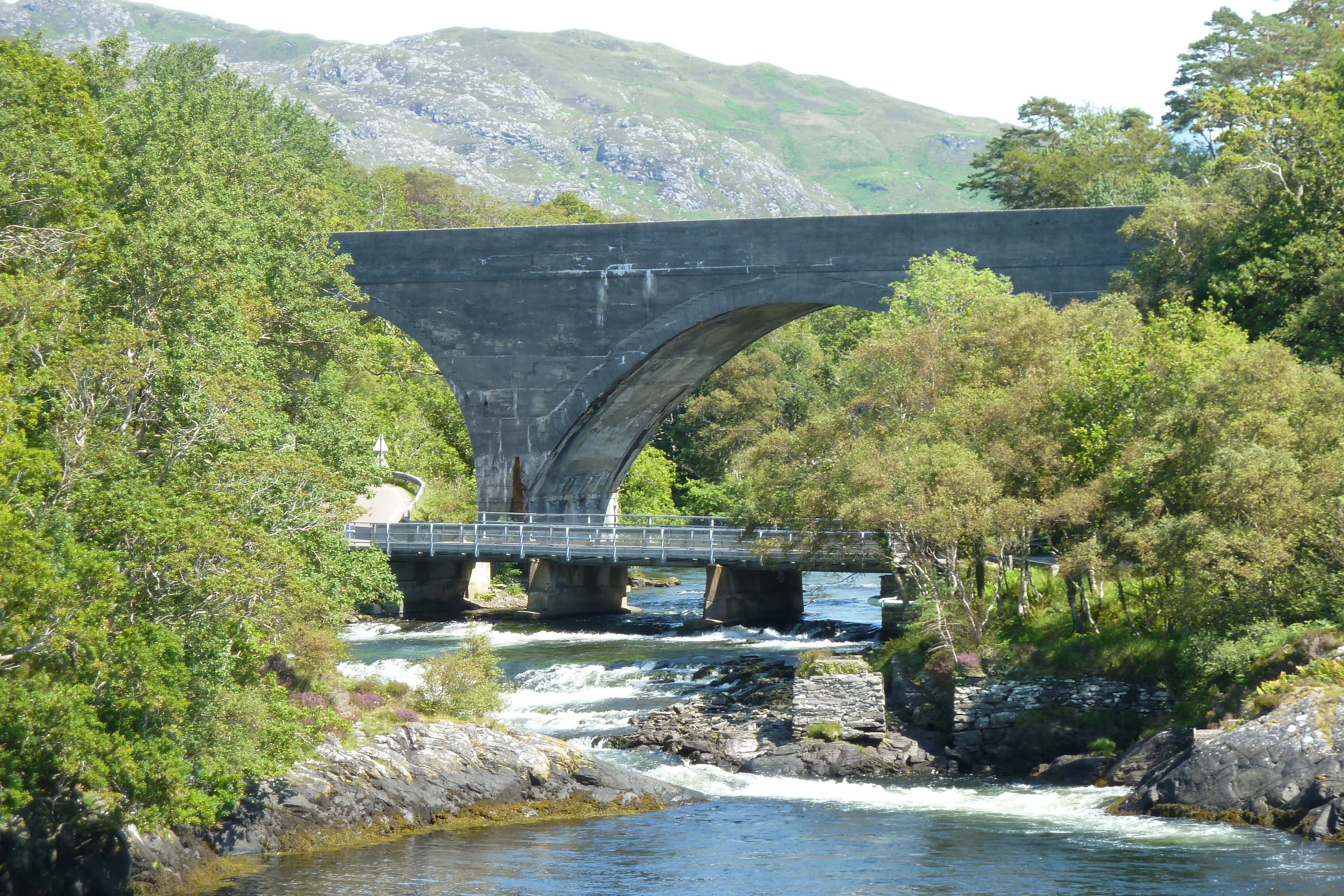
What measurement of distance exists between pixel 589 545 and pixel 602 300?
27.6 ft

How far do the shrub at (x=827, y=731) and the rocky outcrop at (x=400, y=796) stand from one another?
13.0 ft

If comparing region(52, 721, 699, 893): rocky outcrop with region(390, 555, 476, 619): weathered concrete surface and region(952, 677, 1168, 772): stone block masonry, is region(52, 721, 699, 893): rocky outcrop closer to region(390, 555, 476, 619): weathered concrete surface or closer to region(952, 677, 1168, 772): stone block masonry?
region(952, 677, 1168, 772): stone block masonry

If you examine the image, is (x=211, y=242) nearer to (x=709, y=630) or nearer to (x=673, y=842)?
(x=673, y=842)

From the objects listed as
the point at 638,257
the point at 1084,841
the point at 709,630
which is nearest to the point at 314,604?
the point at 1084,841

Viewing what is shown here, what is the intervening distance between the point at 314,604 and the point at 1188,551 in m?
15.2

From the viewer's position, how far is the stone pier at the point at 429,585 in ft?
167

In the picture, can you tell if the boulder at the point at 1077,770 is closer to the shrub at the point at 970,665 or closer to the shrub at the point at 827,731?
the shrub at the point at 970,665

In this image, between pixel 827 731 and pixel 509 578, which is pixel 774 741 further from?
pixel 509 578

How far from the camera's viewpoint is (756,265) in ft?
150

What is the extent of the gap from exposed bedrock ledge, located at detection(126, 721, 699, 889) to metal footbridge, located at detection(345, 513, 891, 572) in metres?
12.5

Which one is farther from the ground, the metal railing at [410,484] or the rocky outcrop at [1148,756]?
the metal railing at [410,484]

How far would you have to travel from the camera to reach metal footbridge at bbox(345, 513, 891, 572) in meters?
39.1

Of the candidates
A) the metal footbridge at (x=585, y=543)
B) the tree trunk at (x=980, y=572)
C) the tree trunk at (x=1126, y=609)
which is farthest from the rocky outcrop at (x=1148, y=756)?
the metal footbridge at (x=585, y=543)

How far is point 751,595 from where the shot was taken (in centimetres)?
4709
